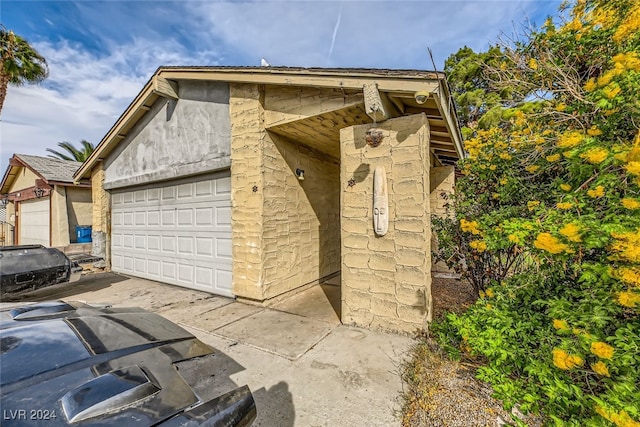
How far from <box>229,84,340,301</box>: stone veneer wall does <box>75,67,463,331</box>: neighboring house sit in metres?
0.02

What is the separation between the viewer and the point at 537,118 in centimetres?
331

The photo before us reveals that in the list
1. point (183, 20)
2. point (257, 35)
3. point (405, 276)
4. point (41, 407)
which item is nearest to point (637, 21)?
point (405, 276)

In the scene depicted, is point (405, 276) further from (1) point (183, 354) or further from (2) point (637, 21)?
(2) point (637, 21)

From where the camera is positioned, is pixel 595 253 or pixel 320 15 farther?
pixel 320 15

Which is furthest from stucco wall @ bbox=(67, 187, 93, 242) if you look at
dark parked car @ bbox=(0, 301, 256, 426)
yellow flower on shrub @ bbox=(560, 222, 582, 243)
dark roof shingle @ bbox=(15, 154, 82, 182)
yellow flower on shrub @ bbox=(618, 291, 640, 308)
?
yellow flower on shrub @ bbox=(618, 291, 640, 308)

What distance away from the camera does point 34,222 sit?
1180 centimetres

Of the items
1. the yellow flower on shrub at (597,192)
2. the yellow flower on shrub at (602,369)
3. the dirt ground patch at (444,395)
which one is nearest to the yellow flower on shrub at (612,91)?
the yellow flower on shrub at (597,192)

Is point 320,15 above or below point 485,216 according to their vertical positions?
above

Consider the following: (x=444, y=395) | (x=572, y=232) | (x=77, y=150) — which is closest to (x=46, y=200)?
(x=77, y=150)

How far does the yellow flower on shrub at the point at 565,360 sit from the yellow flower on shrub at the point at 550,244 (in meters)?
0.71

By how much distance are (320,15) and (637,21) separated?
4.85 meters

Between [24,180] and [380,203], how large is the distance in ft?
54.6

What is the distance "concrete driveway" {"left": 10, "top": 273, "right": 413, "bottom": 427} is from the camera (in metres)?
2.30

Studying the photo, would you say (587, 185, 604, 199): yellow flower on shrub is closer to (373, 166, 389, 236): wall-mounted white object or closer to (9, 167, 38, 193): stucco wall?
(373, 166, 389, 236): wall-mounted white object
